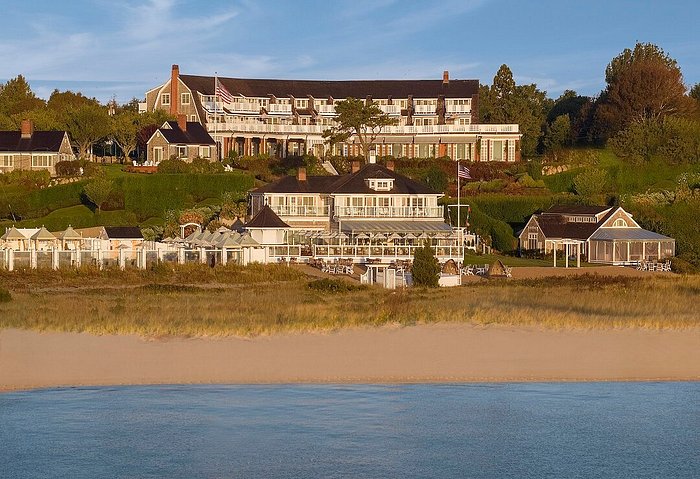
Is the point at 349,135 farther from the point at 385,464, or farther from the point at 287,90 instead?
the point at 385,464

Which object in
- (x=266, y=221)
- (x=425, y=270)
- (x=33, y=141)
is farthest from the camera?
(x=33, y=141)

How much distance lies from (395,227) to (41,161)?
3193 centimetres

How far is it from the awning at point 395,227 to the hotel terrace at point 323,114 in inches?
989

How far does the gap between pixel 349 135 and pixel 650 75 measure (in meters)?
22.3

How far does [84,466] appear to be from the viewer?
1900 cm

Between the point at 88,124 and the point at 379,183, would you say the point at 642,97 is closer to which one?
the point at 379,183

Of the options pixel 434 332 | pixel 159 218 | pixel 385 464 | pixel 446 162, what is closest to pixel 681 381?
pixel 434 332

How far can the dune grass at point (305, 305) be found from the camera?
1160 inches

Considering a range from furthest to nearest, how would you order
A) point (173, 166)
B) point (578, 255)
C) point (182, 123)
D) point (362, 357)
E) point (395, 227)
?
1. point (182, 123)
2. point (173, 166)
3. point (578, 255)
4. point (395, 227)
5. point (362, 357)

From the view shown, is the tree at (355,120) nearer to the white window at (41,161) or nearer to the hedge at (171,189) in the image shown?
the hedge at (171,189)

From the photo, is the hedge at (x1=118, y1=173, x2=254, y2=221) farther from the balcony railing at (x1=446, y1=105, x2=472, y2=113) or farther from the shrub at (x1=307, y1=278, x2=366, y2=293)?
the shrub at (x1=307, y1=278, x2=366, y2=293)

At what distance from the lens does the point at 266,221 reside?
57812 mm

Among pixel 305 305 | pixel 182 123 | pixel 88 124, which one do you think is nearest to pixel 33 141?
pixel 88 124

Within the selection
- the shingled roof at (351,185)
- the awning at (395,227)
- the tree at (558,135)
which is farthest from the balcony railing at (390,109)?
the awning at (395,227)
